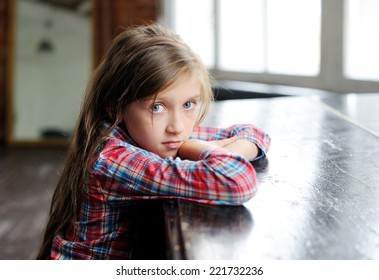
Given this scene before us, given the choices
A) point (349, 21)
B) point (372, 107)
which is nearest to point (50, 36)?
point (349, 21)

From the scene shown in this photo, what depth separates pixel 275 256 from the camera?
30.2 inches

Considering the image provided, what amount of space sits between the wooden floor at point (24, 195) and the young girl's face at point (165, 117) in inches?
39.8

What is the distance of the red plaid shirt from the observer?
1.06 m

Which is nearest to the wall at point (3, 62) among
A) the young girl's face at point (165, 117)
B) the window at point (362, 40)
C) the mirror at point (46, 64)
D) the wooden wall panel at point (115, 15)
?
the mirror at point (46, 64)

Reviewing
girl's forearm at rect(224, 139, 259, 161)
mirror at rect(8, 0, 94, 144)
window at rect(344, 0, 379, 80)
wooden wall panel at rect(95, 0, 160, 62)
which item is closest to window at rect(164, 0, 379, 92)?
window at rect(344, 0, 379, 80)

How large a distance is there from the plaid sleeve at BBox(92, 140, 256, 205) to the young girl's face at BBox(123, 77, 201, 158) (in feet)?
0.21

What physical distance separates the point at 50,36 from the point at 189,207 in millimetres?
5371

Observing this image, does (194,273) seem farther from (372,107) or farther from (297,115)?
(372,107)

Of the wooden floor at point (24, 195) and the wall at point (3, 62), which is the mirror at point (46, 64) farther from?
the wooden floor at point (24, 195)

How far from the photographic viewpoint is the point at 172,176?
109 centimetres

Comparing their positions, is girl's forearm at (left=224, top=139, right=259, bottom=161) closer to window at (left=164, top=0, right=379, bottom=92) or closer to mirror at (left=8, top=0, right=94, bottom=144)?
window at (left=164, top=0, right=379, bottom=92)

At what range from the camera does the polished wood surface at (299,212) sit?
31.1 inches

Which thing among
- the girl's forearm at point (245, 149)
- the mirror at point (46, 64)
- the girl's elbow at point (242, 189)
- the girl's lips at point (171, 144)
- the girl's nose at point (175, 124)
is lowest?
the mirror at point (46, 64)

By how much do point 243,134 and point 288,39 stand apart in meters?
3.15
